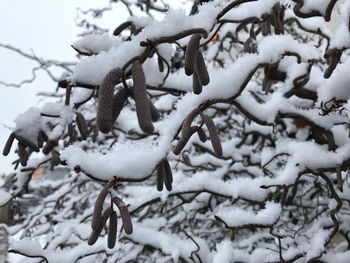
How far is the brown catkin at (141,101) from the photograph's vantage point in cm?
91

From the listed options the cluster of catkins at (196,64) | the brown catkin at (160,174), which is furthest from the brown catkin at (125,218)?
the cluster of catkins at (196,64)

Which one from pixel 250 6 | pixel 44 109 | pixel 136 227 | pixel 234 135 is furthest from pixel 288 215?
pixel 44 109

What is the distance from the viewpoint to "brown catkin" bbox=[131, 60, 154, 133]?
91 cm

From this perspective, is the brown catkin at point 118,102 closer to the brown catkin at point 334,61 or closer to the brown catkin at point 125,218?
the brown catkin at point 125,218

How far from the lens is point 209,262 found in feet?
6.97

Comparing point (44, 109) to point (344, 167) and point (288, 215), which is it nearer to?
point (344, 167)

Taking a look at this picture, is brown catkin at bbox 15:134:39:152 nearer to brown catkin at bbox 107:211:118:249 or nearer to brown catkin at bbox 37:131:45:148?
brown catkin at bbox 37:131:45:148

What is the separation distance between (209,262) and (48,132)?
3.17 feet

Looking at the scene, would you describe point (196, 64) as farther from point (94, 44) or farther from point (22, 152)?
point (22, 152)

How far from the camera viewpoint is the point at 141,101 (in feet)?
3.07

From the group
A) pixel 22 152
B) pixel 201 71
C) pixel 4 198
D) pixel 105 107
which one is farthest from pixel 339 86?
pixel 4 198

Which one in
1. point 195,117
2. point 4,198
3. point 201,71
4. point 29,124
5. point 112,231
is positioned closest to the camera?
point 201,71

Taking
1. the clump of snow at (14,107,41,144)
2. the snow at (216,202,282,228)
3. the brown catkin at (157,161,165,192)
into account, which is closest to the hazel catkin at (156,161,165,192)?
the brown catkin at (157,161,165,192)

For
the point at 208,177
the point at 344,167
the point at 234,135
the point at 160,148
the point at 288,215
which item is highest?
the point at 160,148
